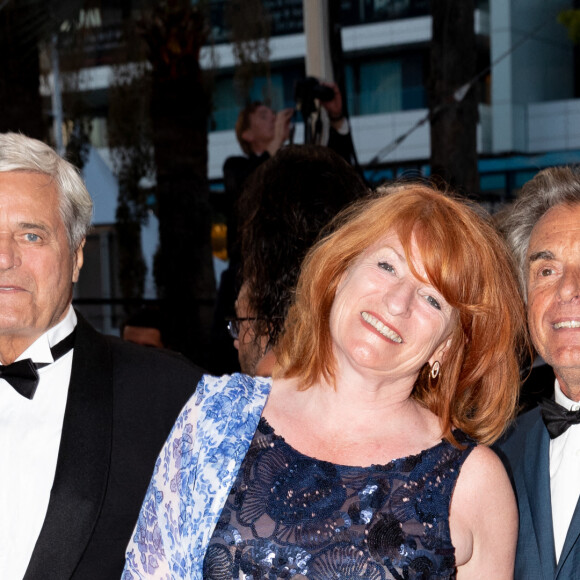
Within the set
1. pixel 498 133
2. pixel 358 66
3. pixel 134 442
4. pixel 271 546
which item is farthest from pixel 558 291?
pixel 358 66

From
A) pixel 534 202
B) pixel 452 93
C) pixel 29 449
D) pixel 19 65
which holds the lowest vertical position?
pixel 29 449

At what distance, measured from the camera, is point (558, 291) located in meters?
2.00

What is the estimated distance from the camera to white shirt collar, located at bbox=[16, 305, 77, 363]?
1.96 m

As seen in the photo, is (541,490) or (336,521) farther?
(541,490)

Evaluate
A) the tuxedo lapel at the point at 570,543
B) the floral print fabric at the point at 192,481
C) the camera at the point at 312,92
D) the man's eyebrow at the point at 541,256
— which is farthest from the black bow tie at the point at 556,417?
the camera at the point at 312,92

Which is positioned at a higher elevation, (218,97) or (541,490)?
(218,97)

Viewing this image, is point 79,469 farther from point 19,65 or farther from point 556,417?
point 19,65

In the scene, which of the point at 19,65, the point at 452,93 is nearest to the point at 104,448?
the point at 452,93

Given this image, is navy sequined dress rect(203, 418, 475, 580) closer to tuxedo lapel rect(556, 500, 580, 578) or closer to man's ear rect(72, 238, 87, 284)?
tuxedo lapel rect(556, 500, 580, 578)

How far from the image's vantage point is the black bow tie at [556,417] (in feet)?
6.45

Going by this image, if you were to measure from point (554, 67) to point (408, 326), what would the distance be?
3.52m

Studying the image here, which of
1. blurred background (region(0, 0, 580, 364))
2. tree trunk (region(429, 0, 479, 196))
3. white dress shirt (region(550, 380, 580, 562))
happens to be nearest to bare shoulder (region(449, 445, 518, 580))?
white dress shirt (region(550, 380, 580, 562))

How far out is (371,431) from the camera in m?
1.83

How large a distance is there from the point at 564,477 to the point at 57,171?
4.58 ft
